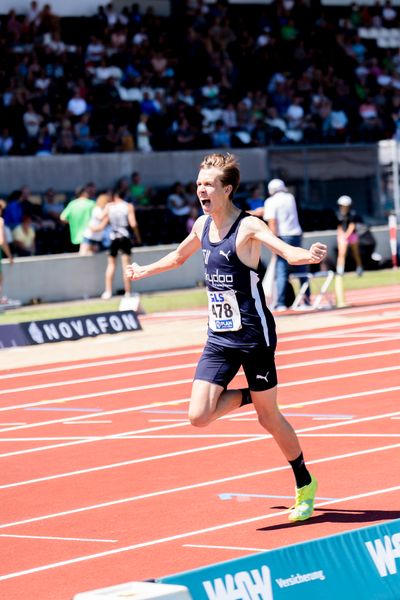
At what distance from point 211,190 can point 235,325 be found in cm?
78

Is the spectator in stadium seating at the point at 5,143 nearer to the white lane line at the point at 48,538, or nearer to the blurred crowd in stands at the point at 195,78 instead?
the blurred crowd in stands at the point at 195,78

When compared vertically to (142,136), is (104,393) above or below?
below

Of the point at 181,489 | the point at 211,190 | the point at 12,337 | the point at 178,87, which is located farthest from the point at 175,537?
the point at 178,87

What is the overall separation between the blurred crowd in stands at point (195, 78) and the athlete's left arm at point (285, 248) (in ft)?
72.4

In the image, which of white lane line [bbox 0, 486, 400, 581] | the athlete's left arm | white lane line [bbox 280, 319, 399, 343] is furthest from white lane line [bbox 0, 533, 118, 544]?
white lane line [bbox 280, 319, 399, 343]

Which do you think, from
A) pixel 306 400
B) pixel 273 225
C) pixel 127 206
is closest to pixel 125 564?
pixel 306 400

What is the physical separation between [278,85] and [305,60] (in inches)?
98.5

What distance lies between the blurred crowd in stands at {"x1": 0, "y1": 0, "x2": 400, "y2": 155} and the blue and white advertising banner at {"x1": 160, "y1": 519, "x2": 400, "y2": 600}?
24.6m

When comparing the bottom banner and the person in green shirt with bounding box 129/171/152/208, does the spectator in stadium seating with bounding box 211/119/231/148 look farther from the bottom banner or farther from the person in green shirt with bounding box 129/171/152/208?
the bottom banner

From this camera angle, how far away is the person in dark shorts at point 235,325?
323 inches

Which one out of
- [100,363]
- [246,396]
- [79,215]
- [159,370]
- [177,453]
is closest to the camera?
[246,396]

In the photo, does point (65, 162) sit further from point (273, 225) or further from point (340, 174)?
point (273, 225)

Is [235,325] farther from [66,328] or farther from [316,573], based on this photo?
[66,328]

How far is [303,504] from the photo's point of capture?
8.20 meters
